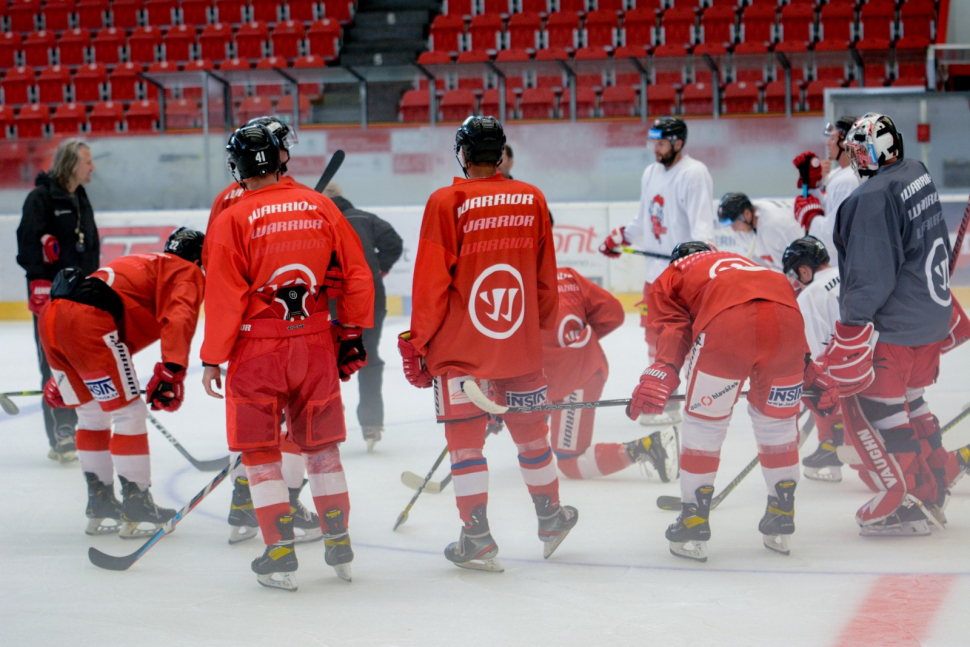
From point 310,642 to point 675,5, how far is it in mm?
11870

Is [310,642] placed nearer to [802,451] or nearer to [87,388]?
[87,388]

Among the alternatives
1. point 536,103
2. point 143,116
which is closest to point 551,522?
point 536,103

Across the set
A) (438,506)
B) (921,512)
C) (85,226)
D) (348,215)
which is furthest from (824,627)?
(85,226)

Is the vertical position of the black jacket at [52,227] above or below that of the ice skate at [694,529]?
above

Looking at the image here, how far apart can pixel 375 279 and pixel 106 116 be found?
8655 millimetres

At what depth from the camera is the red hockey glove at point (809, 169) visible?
4746 mm

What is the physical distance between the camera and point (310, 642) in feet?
7.34

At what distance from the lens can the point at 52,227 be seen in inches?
168

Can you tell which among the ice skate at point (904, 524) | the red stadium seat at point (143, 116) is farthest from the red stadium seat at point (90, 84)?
the ice skate at point (904, 524)

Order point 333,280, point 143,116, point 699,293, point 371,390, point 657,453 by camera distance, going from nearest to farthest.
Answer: point 333,280 < point 699,293 < point 657,453 < point 371,390 < point 143,116

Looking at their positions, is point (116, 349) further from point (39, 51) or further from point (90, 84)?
point (39, 51)

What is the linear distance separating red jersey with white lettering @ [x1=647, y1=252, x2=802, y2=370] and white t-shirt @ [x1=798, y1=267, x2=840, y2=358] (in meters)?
0.79

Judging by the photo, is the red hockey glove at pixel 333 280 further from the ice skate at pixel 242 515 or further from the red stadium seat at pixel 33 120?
the red stadium seat at pixel 33 120

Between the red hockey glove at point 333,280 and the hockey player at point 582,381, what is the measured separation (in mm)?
1147
